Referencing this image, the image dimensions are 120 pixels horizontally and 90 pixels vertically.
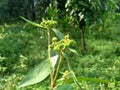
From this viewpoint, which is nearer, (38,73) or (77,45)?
(38,73)

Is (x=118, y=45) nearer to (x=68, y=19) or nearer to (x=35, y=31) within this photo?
(x=68, y=19)

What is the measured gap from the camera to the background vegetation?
5.40 m

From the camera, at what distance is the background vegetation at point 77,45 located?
17.7ft

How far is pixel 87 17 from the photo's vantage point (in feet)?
20.7

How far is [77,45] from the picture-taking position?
24.2ft

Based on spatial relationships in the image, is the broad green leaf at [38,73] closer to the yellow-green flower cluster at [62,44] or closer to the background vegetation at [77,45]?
the yellow-green flower cluster at [62,44]

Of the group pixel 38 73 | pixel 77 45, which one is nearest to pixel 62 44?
pixel 38 73

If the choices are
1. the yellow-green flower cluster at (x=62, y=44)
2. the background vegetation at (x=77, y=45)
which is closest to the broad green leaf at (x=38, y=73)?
the yellow-green flower cluster at (x=62, y=44)

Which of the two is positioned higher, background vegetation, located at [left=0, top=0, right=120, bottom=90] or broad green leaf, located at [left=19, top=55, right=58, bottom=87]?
broad green leaf, located at [left=19, top=55, right=58, bottom=87]

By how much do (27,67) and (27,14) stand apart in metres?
5.02

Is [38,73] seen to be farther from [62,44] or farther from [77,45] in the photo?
[77,45]

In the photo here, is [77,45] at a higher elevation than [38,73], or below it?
Result: below

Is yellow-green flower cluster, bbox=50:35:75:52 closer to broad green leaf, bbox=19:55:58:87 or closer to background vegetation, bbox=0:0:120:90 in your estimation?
broad green leaf, bbox=19:55:58:87

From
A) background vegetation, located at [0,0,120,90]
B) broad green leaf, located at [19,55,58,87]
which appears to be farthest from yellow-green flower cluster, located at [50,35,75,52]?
background vegetation, located at [0,0,120,90]
